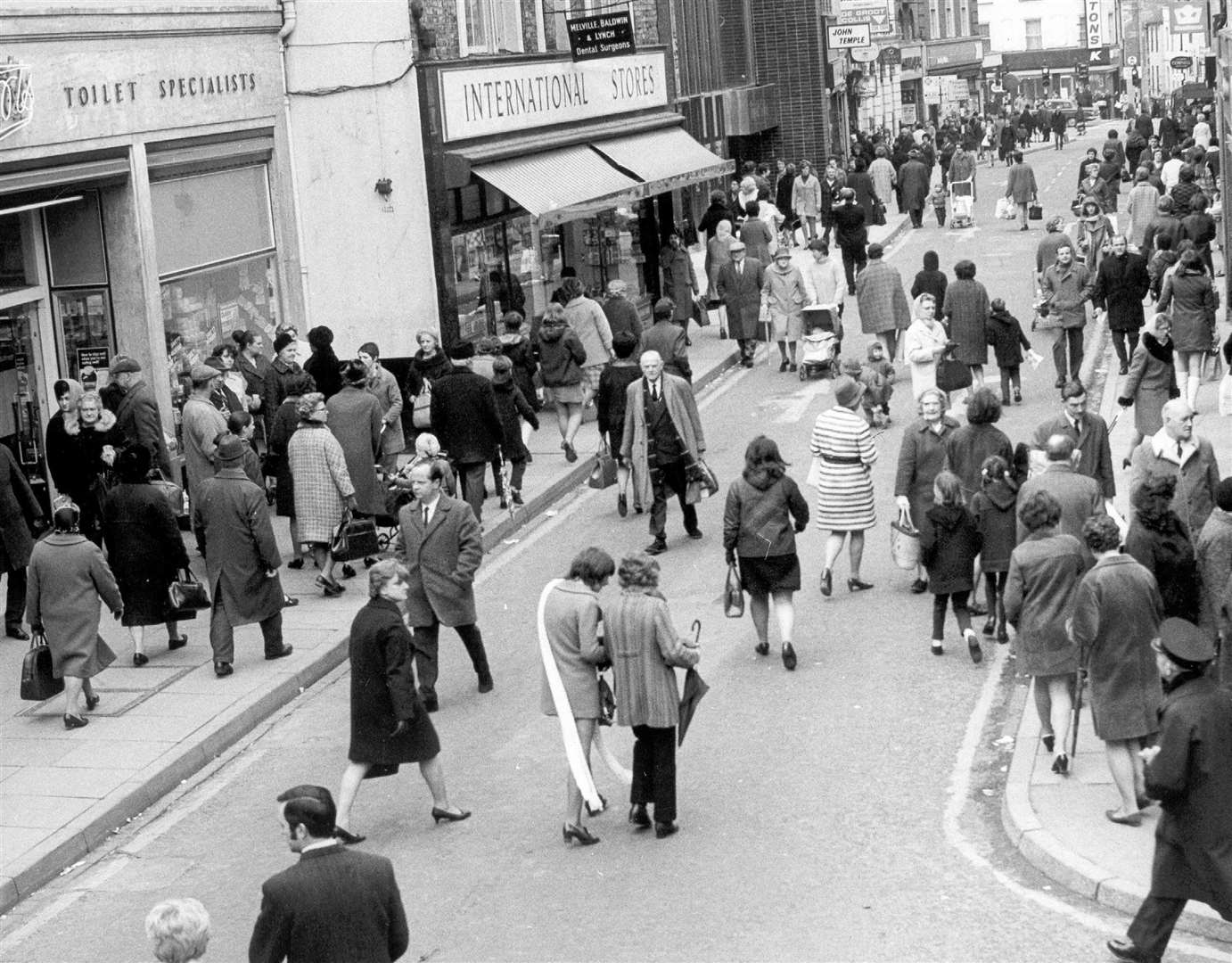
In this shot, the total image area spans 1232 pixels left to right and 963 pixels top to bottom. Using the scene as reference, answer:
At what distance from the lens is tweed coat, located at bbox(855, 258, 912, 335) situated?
21.9 metres

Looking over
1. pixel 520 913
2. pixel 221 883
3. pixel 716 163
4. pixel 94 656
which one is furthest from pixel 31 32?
pixel 716 163

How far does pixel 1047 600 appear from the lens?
9867 millimetres

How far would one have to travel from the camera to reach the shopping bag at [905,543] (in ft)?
42.3

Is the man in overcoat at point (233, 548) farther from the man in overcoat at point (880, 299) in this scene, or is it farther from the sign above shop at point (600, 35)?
the sign above shop at point (600, 35)

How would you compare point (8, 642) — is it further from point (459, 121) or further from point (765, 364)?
point (765, 364)

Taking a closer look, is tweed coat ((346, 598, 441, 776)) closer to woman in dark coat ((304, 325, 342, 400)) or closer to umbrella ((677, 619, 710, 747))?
umbrella ((677, 619, 710, 747))

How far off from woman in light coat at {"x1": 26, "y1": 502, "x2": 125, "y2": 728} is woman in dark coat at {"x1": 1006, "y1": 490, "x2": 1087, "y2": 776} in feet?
18.5

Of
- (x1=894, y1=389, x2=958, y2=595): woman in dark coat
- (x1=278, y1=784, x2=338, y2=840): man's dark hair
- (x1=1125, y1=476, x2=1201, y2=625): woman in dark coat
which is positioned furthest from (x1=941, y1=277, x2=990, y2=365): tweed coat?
(x1=278, y1=784, x2=338, y2=840): man's dark hair

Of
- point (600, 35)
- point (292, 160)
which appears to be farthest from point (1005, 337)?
point (600, 35)

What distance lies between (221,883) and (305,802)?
3285 mm

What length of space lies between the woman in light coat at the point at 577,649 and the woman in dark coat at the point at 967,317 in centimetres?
1085

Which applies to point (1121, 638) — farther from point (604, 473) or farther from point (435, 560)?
point (604, 473)

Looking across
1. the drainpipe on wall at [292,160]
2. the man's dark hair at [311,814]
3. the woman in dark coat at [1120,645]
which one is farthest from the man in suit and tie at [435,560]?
the drainpipe on wall at [292,160]

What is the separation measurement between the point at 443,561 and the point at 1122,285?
1109 cm
